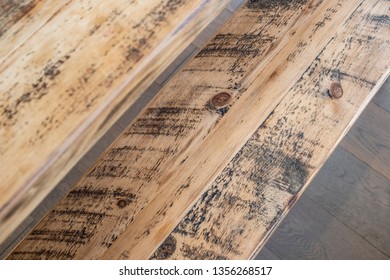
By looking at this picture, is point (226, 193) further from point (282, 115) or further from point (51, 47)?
point (51, 47)

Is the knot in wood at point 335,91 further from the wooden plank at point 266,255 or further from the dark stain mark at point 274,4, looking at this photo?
the wooden plank at point 266,255

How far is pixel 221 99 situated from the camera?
99cm

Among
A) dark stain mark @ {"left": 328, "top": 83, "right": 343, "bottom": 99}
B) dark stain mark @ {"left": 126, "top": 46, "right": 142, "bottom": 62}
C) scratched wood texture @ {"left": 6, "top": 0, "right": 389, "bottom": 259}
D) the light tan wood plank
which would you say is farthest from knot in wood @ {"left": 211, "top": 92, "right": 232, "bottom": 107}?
the light tan wood plank

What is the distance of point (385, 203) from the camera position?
Result: 1.44 meters

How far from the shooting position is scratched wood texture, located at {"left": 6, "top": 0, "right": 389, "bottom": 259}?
2.88 feet

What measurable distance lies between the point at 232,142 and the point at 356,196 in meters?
0.67

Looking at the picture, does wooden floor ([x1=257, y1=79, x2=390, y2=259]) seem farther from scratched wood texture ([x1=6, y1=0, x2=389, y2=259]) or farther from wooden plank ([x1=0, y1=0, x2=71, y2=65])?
wooden plank ([x1=0, y1=0, x2=71, y2=65])

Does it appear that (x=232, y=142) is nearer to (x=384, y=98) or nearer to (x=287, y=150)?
(x=287, y=150)

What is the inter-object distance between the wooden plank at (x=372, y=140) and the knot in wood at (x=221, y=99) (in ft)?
2.21

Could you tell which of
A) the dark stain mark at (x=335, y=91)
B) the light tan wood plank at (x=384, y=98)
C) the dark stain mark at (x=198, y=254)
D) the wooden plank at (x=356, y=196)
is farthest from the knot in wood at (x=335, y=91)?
the light tan wood plank at (x=384, y=98)

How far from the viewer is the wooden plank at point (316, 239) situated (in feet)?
4.45

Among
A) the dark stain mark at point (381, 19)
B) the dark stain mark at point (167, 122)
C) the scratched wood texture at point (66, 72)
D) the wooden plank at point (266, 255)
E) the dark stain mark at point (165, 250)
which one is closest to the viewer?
the scratched wood texture at point (66, 72)

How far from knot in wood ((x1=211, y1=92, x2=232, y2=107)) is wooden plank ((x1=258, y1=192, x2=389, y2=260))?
21.8 inches
